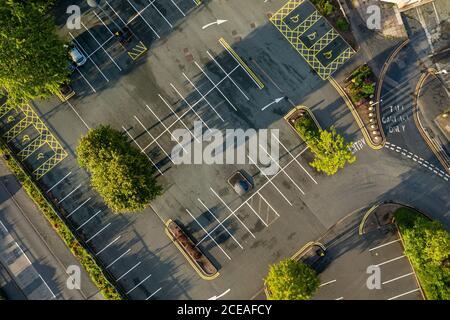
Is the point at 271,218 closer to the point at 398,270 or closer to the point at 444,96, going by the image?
the point at 398,270

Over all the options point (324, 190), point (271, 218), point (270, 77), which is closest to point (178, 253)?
point (271, 218)

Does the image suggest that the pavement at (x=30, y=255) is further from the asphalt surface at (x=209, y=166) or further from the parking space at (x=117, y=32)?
the parking space at (x=117, y=32)

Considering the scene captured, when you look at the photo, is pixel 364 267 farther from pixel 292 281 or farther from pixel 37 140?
pixel 37 140

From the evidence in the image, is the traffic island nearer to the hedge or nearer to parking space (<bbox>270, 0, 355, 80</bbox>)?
the hedge

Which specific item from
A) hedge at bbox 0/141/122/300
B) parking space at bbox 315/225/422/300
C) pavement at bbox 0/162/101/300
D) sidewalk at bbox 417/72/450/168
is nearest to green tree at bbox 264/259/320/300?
parking space at bbox 315/225/422/300

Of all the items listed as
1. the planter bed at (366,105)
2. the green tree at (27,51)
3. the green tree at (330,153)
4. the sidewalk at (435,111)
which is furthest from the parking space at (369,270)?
the green tree at (27,51)

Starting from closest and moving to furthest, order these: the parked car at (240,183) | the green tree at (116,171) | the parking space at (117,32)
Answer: the green tree at (116,171) → the parked car at (240,183) → the parking space at (117,32)
